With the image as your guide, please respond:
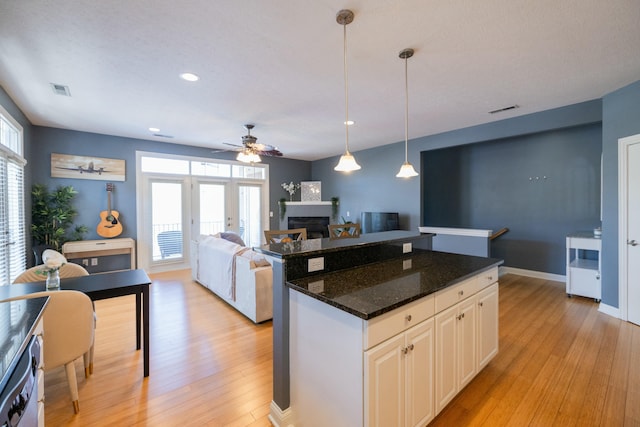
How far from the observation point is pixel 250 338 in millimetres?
2881

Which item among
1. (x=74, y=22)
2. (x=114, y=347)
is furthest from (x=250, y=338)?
(x=74, y=22)

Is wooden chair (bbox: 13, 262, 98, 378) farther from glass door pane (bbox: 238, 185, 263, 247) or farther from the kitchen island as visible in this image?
glass door pane (bbox: 238, 185, 263, 247)

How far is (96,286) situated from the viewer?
83.4 inches

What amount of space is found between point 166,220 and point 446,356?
19.3ft

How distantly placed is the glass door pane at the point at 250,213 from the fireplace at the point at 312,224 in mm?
889

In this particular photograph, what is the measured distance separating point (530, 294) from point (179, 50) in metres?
5.40

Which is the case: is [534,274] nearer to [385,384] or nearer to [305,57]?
[385,384]

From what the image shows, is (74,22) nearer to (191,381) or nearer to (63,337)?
(63,337)

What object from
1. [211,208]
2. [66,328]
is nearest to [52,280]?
[66,328]

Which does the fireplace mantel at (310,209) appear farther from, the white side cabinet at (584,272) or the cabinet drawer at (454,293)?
the cabinet drawer at (454,293)

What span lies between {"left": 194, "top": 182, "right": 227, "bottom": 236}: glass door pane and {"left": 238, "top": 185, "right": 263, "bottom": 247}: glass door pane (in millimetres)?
460

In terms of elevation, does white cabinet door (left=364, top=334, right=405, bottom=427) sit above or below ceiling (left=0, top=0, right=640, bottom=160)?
below

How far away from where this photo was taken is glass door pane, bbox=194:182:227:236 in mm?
6320

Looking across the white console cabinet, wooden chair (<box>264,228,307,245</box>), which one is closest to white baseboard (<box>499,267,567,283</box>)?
wooden chair (<box>264,228,307,245</box>)
